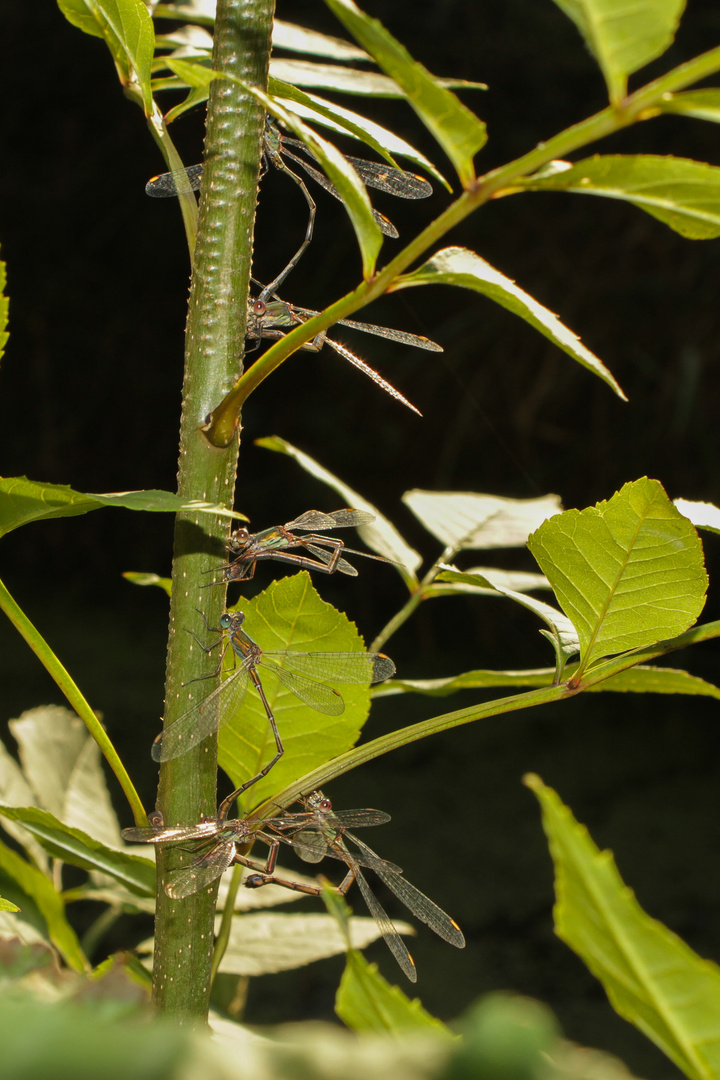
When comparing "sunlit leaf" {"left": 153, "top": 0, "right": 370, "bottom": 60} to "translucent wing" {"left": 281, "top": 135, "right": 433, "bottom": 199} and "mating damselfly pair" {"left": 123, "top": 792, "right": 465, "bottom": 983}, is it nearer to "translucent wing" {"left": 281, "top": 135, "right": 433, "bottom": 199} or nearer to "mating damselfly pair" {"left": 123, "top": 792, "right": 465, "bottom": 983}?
"translucent wing" {"left": 281, "top": 135, "right": 433, "bottom": 199}

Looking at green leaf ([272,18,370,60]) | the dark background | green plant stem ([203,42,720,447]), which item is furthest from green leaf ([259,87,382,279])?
the dark background

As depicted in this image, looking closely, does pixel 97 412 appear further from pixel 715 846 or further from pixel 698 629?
pixel 698 629

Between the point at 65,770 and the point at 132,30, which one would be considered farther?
the point at 65,770

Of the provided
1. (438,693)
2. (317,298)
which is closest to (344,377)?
(317,298)

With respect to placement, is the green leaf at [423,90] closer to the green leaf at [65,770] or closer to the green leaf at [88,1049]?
the green leaf at [88,1049]

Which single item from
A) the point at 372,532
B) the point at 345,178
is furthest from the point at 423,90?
the point at 372,532

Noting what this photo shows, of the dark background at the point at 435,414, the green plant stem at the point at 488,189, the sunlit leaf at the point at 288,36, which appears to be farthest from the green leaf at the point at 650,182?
the dark background at the point at 435,414

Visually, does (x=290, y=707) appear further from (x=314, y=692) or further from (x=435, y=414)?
(x=435, y=414)

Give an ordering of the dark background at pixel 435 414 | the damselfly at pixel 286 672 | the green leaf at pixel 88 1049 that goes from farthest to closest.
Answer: the dark background at pixel 435 414
the damselfly at pixel 286 672
the green leaf at pixel 88 1049
